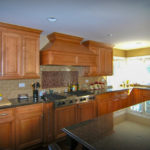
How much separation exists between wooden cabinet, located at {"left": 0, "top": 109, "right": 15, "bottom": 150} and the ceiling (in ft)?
5.37

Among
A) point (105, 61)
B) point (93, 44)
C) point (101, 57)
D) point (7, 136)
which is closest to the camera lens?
point (7, 136)

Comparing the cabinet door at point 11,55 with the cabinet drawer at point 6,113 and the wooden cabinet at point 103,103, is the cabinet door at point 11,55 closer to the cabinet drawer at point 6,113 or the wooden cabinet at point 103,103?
the cabinet drawer at point 6,113

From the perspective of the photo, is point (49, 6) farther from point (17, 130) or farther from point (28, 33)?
point (17, 130)

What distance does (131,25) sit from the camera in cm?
278

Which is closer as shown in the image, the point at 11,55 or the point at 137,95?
the point at 11,55

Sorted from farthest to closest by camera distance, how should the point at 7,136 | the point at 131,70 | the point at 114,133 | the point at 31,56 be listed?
1. the point at 131,70
2. the point at 31,56
3. the point at 7,136
4. the point at 114,133

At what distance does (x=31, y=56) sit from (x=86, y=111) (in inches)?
73.1

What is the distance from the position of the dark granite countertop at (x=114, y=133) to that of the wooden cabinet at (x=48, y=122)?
1432 mm

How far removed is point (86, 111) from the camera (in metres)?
3.42

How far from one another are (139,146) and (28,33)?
2.76 metres

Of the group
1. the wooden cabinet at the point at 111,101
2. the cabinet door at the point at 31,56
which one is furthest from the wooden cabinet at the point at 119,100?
the cabinet door at the point at 31,56

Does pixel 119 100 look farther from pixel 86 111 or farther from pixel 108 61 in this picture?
pixel 86 111

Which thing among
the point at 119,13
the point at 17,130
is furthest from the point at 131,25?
the point at 17,130

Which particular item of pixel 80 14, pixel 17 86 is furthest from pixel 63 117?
pixel 80 14
